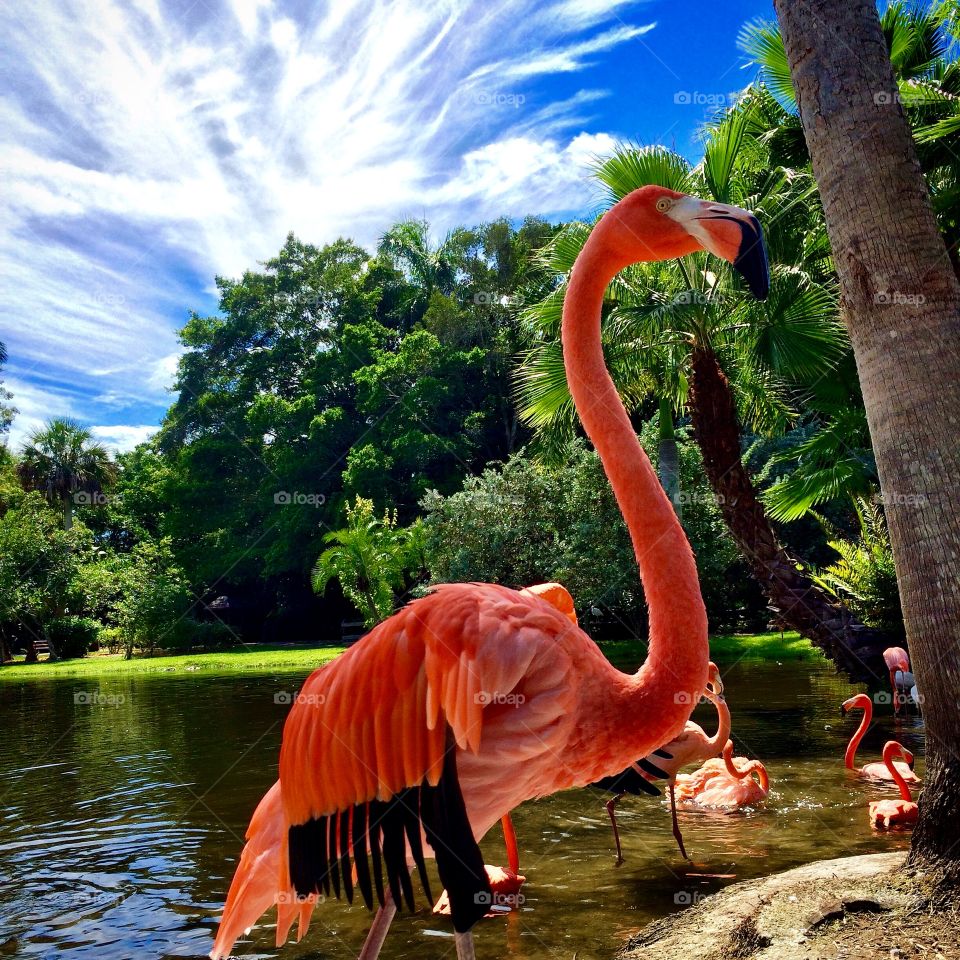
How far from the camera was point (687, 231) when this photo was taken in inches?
110

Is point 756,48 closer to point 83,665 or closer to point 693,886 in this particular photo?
point 693,886

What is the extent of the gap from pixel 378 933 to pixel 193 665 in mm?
25701

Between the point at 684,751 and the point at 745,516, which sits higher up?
the point at 745,516

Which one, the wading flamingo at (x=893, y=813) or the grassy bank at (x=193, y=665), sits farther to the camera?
the grassy bank at (x=193, y=665)

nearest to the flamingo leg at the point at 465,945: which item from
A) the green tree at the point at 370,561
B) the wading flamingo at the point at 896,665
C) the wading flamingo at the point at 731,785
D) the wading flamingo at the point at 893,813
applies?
the wading flamingo at the point at 893,813

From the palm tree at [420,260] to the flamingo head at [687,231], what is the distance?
34649mm

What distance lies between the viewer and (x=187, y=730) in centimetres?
1202

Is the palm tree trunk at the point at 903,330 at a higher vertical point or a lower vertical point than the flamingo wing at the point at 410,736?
higher

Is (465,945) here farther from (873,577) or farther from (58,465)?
(58,465)

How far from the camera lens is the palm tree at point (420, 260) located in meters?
37.6

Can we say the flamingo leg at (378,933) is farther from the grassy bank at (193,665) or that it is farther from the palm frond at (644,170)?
the grassy bank at (193,665)

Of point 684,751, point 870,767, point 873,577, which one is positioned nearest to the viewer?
point 684,751

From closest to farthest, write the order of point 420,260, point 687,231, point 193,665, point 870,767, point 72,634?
point 687,231 < point 870,767 < point 193,665 < point 72,634 < point 420,260

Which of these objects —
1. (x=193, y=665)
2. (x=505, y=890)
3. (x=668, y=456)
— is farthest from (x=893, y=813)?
(x=193, y=665)
